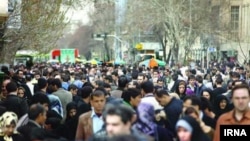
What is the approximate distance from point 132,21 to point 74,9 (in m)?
29.0

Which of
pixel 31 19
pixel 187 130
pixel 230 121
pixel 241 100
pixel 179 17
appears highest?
pixel 31 19

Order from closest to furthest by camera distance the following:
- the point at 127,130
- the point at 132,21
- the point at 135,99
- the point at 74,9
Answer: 1. the point at 127,130
2. the point at 135,99
3. the point at 74,9
4. the point at 132,21

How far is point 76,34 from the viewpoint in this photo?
166 meters

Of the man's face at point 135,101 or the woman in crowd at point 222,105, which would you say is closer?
the man's face at point 135,101

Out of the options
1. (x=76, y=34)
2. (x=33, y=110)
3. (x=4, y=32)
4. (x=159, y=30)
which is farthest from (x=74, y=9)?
(x=76, y=34)

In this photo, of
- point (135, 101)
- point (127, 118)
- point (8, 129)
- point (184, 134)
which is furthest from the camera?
point (135, 101)

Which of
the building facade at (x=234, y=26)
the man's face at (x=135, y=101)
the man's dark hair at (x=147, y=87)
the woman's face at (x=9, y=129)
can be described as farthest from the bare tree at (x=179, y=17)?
the woman's face at (x=9, y=129)

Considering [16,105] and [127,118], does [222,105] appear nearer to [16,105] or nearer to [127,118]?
[16,105]

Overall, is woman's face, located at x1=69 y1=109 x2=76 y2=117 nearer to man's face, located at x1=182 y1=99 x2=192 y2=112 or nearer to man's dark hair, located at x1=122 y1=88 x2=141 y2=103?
man's dark hair, located at x1=122 y1=88 x2=141 y2=103

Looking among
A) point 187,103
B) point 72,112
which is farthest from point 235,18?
point 187,103

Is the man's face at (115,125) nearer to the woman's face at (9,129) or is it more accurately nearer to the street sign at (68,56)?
the woman's face at (9,129)

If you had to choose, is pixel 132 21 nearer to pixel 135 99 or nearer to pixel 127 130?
pixel 135 99

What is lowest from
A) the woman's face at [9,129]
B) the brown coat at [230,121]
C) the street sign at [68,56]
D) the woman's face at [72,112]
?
the street sign at [68,56]

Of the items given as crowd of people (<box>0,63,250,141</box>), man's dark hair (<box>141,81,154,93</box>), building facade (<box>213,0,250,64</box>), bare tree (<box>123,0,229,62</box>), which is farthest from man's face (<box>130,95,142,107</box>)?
building facade (<box>213,0,250,64</box>)
